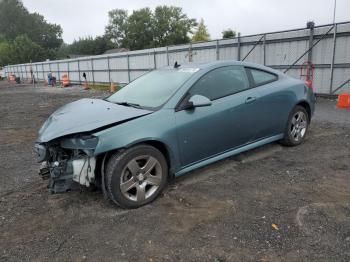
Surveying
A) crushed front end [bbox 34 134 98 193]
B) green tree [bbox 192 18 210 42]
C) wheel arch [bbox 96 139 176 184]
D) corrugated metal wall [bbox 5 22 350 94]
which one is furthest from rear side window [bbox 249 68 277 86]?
green tree [bbox 192 18 210 42]

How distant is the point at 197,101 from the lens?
3.73m

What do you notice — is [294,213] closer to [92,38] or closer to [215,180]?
[215,180]

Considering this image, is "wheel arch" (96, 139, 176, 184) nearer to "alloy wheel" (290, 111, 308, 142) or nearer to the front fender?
the front fender

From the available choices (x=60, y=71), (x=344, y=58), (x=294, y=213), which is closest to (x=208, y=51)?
(x=344, y=58)

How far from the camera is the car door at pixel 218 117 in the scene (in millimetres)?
3785

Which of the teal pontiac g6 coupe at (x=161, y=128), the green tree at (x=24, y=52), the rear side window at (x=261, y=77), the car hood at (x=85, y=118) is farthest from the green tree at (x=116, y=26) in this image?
the car hood at (x=85, y=118)

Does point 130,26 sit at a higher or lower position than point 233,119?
higher

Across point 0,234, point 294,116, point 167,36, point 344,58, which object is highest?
point 167,36

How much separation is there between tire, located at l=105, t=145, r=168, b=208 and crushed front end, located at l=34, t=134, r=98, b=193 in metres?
0.22

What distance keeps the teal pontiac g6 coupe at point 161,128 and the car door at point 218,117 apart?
0.01 m

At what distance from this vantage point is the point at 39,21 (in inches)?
3607

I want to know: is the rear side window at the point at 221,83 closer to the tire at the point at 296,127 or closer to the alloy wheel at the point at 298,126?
the tire at the point at 296,127

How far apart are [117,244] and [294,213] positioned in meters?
1.80

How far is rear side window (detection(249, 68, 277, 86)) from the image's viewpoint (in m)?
4.70
